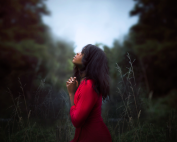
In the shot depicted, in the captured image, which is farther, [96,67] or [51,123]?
[51,123]

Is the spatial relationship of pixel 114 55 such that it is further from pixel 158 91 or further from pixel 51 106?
pixel 158 91

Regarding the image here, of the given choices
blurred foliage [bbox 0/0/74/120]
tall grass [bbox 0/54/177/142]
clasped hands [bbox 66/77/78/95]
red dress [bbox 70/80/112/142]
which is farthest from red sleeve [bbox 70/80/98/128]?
blurred foliage [bbox 0/0/74/120]

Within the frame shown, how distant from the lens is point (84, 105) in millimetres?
1048

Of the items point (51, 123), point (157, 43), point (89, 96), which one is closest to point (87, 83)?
point (89, 96)

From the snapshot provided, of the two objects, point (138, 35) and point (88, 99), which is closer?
point (88, 99)

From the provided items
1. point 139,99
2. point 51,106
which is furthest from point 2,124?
point 139,99

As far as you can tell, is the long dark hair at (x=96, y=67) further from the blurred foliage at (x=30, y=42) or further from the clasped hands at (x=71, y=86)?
the blurred foliage at (x=30, y=42)

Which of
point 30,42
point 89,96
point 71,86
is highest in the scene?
point 30,42

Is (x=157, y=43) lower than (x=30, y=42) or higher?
lower

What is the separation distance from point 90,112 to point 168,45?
20.1 feet

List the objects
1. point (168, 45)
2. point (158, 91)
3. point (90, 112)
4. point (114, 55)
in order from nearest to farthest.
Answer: point (90, 112), point (114, 55), point (168, 45), point (158, 91)

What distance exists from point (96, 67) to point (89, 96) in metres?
0.25

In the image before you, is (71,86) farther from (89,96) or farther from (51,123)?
(51,123)

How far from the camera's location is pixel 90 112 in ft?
3.83
